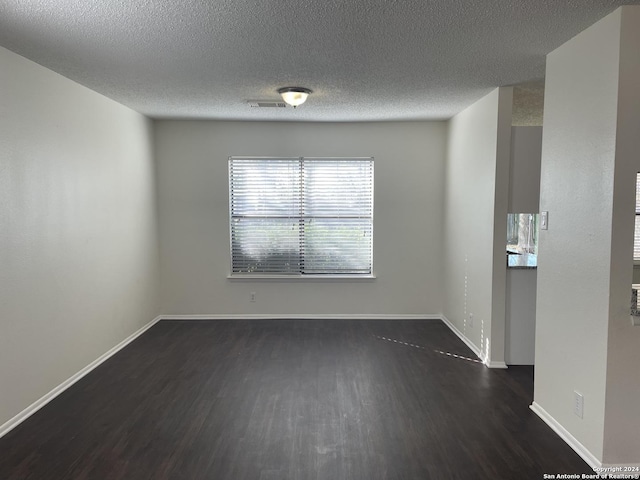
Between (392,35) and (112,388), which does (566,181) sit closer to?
(392,35)

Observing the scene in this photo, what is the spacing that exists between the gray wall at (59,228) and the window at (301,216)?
52.2 inches

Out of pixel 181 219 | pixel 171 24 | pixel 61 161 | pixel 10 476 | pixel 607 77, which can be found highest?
pixel 171 24

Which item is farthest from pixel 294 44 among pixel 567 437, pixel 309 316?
pixel 309 316

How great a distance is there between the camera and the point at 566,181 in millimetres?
2771

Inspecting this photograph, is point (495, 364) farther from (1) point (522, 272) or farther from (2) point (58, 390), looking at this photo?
(2) point (58, 390)

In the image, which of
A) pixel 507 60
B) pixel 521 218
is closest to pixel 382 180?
pixel 521 218

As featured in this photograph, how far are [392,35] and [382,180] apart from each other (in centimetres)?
304

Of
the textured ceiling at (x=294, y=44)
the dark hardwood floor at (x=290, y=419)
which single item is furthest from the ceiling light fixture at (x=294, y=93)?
the dark hardwood floor at (x=290, y=419)

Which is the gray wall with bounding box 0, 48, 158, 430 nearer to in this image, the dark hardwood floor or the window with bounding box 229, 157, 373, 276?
the dark hardwood floor

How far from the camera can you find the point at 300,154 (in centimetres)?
559

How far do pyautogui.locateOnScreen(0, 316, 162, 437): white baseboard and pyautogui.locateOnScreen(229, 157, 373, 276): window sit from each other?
1.65m

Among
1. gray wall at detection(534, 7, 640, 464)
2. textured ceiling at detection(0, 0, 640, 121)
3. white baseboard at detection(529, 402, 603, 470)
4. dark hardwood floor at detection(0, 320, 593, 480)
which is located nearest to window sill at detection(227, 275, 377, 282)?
dark hardwood floor at detection(0, 320, 593, 480)

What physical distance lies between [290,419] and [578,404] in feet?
5.93

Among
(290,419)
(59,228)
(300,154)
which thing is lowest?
(290,419)
